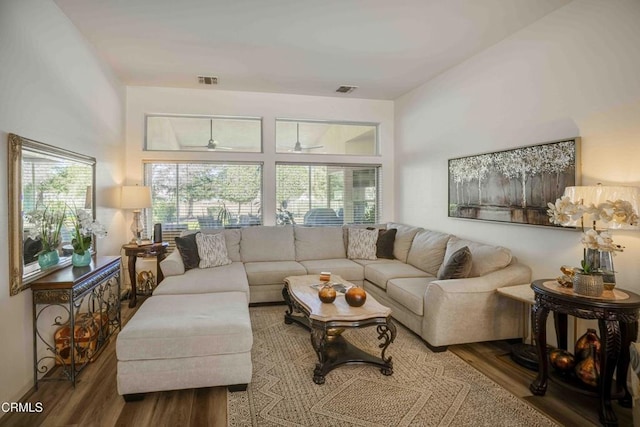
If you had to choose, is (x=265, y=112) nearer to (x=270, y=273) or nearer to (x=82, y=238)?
(x=270, y=273)

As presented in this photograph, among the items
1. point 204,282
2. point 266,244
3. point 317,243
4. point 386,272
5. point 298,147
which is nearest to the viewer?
point 204,282

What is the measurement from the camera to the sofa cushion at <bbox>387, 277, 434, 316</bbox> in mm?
3167

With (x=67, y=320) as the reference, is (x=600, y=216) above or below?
above

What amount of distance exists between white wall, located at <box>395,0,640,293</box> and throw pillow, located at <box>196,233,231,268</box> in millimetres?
2773

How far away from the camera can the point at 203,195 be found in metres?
5.27

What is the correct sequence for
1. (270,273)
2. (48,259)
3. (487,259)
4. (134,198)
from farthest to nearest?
1. (134,198)
2. (270,273)
3. (487,259)
4. (48,259)

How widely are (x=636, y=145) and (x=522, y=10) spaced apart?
1403mm

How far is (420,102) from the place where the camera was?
197 inches

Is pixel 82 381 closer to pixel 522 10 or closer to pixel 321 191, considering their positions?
pixel 321 191

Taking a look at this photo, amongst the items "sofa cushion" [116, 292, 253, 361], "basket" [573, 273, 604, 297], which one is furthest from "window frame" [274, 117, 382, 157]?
"basket" [573, 273, 604, 297]

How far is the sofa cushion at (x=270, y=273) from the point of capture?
4270mm

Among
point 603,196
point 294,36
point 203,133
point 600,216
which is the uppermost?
point 294,36

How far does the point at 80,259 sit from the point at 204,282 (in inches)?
44.0

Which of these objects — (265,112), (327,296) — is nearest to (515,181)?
(327,296)
